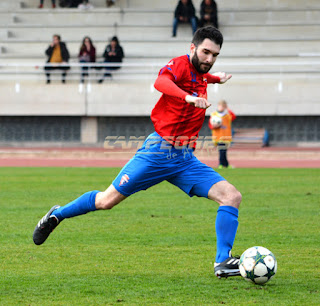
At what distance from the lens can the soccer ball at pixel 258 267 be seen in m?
5.66

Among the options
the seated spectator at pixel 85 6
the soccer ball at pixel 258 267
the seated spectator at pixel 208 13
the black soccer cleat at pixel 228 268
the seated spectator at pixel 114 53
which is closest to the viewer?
the soccer ball at pixel 258 267

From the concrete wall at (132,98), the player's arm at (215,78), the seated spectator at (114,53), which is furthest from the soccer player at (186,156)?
the seated spectator at (114,53)

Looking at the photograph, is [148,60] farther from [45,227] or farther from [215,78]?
[45,227]

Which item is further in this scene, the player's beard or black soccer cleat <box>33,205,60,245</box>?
black soccer cleat <box>33,205,60,245</box>

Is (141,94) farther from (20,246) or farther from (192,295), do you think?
(192,295)

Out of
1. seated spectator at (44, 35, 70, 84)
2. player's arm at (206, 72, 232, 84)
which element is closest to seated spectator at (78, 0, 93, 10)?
seated spectator at (44, 35, 70, 84)

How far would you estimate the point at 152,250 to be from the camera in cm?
728

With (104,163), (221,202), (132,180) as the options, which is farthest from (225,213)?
(104,163)

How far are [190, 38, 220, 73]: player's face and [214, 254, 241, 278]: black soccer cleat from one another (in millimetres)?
1728

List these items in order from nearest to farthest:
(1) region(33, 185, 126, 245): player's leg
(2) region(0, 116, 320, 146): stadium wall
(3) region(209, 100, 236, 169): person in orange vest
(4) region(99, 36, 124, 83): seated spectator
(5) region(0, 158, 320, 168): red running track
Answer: (1) region(33, 185, 126, 245): player's leg
(3) region(209, 100, 236, 169): person in orange vest
(5) region(0, 158, 320, 168): red running track
(2) region(0, 116, 320, 146): stadium wall
(4) region(99, 36, 124, 83): seated spectator

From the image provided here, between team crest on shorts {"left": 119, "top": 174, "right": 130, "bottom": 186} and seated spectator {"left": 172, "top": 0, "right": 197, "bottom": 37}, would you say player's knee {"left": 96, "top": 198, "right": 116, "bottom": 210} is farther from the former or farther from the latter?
seated spectator {"left": 172, "top": 0, "right": 197, "bottom": 37}

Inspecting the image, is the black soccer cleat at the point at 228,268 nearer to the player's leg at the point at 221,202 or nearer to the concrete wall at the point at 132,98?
the player's leg at the point at 221,202

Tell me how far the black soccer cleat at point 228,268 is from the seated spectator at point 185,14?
21.5 m

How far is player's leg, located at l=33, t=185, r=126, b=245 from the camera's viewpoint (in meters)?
6.19
